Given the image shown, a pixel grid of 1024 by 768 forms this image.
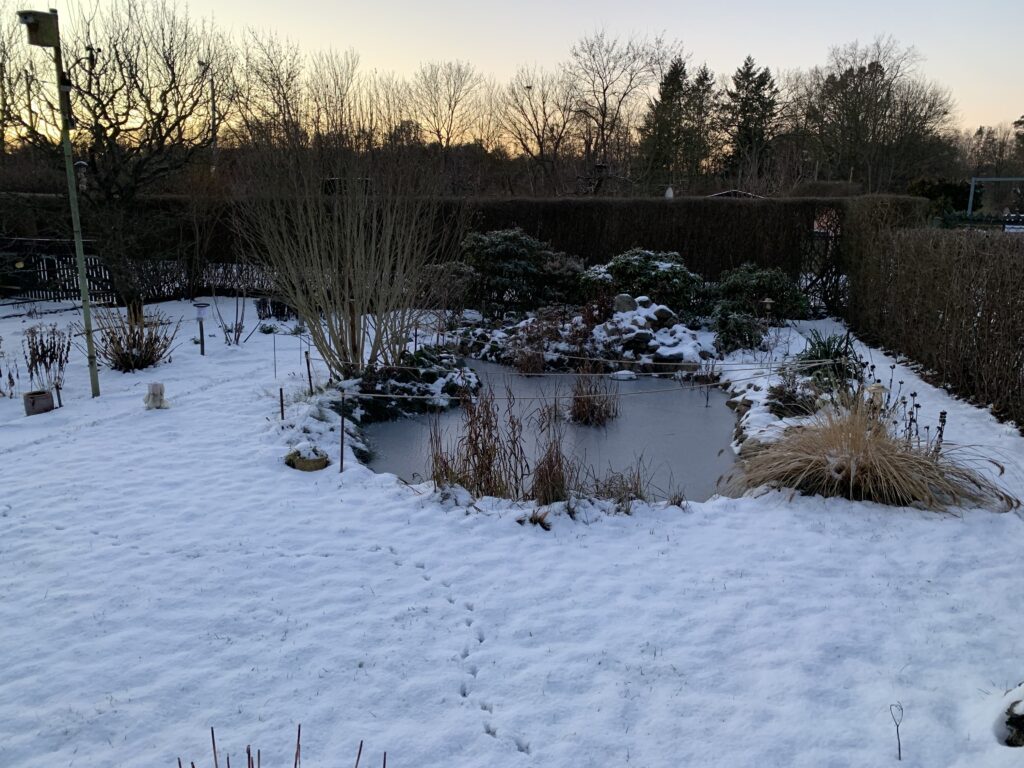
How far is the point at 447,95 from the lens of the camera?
25844 millimetres

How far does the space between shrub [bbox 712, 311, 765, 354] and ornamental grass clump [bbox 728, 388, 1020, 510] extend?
501 cm

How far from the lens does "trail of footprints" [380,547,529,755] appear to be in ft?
8.42

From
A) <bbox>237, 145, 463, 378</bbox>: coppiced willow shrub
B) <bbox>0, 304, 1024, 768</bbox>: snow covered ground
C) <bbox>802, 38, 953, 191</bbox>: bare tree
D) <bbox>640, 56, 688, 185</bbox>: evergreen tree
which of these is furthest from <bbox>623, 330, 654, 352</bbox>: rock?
<bbox>802, 38, 953, 191</bbox>: bare tree

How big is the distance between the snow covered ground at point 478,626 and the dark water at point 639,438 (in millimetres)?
850

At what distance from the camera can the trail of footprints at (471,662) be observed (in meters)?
2.57

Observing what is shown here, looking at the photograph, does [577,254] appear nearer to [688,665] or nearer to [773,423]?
[773,423]

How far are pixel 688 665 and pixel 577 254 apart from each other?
436 inches

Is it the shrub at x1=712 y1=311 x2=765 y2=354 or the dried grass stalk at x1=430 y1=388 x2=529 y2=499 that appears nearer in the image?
the dried grass stalk at x1=430 y1=388 x2=529 y2=499

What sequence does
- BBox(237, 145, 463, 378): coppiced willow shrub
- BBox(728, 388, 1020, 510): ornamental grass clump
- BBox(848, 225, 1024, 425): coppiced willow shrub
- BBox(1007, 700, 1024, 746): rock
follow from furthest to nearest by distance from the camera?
1. BBox(237, 145, 463, 378): coppiced willow shrub
2. BBox(848, 225, 1024, 425): coppiced willow shrub
3. BBox(728, 388, 1020, 510): ornamental grass clump
4. BBox(1007, 700, 1024, 746): rock

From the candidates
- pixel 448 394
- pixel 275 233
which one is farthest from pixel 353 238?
pixel 448 394

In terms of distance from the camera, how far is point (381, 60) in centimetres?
975

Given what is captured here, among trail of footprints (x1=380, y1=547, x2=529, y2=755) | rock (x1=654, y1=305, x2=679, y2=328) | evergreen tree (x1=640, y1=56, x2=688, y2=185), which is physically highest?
evergreen tree (x1=640, y1=56, x2=688, y2=185)

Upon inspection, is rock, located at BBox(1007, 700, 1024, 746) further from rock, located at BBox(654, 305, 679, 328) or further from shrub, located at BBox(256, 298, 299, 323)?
shrub, located at BBox(256, 298, 299, 323)

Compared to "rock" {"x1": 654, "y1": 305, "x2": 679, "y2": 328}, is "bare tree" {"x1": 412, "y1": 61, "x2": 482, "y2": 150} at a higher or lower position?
higher
